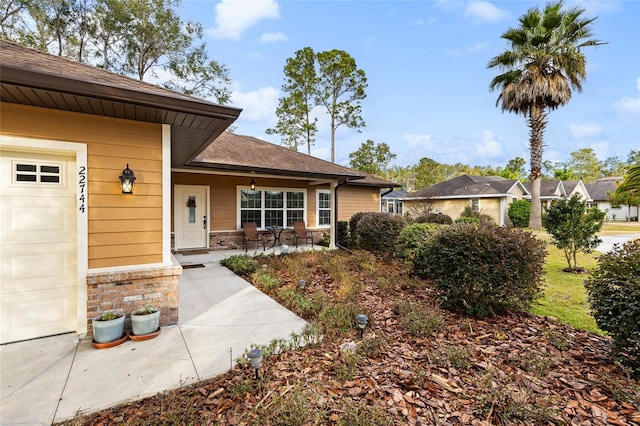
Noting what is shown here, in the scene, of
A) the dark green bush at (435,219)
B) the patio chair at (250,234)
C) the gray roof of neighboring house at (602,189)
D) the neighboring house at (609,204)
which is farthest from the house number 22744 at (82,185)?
the gray roof of neighboring house at (602,189)

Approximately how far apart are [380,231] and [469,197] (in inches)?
604

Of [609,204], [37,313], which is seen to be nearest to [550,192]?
[609,204]

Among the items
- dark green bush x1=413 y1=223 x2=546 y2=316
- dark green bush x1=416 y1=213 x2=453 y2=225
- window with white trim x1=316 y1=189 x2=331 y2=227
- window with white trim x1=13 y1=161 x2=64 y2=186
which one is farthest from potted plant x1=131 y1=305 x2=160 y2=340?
dark green bush x1=416 y1=213 x2=453 y2=225

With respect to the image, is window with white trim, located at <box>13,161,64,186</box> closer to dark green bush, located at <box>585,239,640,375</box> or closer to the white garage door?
the white garage door

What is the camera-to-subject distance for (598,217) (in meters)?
6.84

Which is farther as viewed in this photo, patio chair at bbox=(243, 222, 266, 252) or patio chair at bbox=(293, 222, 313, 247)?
patio chair at bbox=(293, 222, 313, 247)

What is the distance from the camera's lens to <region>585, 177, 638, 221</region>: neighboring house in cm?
2928

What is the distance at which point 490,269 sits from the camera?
3.81 meters

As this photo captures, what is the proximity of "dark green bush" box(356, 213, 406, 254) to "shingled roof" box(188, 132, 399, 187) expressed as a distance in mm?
1732

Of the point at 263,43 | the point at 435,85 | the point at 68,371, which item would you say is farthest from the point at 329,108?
the point at 68,371

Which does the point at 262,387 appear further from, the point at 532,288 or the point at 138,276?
the point at 532,288

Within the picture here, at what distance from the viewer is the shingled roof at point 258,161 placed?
7809 mm

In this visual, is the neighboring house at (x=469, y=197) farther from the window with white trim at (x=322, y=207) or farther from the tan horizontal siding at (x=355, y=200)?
the window with white trim at (x=322, y=207)

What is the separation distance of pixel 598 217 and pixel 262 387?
8742 mm
